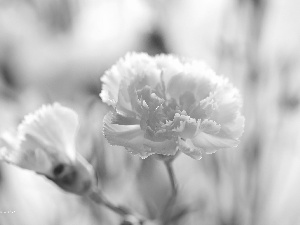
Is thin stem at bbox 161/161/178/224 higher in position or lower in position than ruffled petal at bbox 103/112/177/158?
lower

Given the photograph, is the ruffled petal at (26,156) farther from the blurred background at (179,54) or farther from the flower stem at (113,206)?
the blurred background at (179,54)

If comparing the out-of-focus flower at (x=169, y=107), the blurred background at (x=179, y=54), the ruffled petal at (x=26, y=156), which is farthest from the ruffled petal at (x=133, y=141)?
the blurred background at (x=179, y=54)

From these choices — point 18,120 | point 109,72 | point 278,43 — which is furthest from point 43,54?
point 109,72

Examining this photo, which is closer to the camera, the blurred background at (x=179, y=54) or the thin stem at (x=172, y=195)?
the thin stem at (x=172, y=195)

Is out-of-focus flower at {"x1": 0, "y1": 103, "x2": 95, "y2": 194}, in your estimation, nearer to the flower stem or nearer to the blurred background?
the flower stem

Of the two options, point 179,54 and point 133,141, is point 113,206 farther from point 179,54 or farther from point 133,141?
point 179,54

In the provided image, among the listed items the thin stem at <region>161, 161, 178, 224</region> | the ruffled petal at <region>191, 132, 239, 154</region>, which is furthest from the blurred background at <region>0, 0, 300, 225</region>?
the ruffled petal at <region>191, 132, 239, 154</region>

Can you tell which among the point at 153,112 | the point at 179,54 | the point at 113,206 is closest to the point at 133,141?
the point at 153,112

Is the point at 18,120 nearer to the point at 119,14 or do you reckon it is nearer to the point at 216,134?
the point at 119,14
